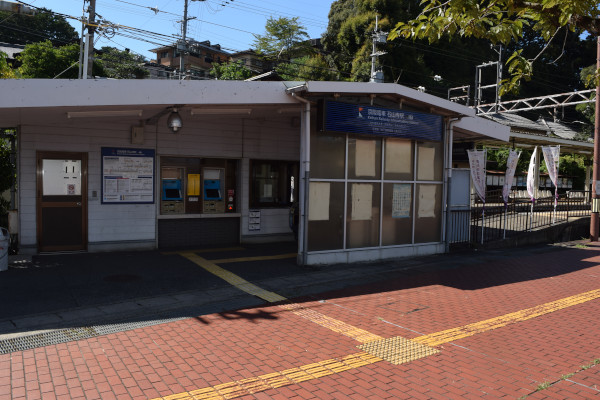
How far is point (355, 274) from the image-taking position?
9391mm

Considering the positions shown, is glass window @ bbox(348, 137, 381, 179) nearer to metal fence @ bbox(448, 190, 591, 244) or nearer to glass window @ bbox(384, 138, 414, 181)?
glass window @ bbox(384, 138, 414, 181)

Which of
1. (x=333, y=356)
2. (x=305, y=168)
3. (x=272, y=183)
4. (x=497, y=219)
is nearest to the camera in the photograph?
(x=333, y=356)

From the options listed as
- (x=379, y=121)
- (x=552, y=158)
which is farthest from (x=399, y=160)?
(x=552, y=158)

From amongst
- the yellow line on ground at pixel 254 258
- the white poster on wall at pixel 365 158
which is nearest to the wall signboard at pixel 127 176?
the yellow line on ground at pixel 254 258

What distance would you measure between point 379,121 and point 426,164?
211 centimetres

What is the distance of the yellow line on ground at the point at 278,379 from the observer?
4266 mm

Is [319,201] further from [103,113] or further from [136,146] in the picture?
[103,113]

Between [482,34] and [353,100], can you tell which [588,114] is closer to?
[353,100]

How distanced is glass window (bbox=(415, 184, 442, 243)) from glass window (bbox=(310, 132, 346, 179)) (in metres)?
2.57

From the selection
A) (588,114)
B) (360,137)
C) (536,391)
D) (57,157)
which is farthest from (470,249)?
(588,114)

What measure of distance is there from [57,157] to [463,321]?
8.64 m

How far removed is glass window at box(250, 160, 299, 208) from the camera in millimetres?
12336

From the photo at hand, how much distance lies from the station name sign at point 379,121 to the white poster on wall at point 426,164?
0.35m

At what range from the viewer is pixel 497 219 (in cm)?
1634
